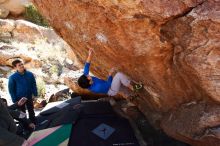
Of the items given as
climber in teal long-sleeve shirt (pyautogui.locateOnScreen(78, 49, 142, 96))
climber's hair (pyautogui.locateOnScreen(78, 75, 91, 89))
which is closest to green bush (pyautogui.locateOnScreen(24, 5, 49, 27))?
climber in teal long-sleeve shirt (pyautogui.locateOnScreen(78, 49, 142, 96))

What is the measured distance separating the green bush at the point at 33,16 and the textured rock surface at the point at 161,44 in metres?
15.1

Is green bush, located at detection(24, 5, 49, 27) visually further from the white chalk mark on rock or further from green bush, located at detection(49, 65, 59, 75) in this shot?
the white chalk mark on rock

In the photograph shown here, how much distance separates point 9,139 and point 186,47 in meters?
3.12

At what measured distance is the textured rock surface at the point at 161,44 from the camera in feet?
15.8

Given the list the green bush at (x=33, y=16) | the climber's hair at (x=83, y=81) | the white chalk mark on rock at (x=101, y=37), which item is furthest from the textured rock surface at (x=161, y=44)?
the green bush at (x=33, y=16)

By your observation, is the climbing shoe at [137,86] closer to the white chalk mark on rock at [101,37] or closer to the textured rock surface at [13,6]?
the white chalk mark on rock at [101,37]

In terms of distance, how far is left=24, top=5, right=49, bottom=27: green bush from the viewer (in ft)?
71.8

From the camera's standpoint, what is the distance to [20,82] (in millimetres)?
7348

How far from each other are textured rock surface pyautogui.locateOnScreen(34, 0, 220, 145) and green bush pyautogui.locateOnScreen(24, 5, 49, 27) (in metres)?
15.1

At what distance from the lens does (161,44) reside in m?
5.36

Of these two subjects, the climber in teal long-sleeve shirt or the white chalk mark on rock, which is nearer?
the white chalk mark on rock

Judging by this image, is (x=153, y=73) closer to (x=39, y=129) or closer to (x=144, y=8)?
(x=144, y=8)

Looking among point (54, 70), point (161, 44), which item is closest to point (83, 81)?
point (161, 44)

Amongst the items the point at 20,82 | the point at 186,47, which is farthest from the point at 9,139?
the point at 186,47
